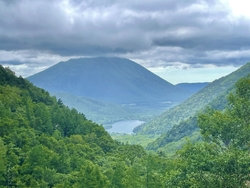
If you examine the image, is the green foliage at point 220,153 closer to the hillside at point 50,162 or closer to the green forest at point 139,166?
the green forest at point 139,166

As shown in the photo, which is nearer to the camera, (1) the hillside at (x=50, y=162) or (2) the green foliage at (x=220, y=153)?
(2) the green foliage at (x=220, y=153)

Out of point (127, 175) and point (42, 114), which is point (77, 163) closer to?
point (127, 175)

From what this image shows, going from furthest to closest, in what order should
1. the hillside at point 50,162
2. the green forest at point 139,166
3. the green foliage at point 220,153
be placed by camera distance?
the hillside at point 50,162 < the green forest at point 139,166 < the green foliage at point 220,153

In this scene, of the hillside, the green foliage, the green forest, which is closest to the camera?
the green foliage

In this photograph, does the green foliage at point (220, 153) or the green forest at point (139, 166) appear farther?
the green forest at point (139, 166)

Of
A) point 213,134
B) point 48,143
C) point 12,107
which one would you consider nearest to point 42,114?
point 12,107

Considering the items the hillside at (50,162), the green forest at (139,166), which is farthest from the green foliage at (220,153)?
the hillside at (50,162)

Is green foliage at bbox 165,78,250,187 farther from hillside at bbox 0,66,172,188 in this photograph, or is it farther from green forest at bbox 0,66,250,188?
hillside at bbox 0,66,172,188

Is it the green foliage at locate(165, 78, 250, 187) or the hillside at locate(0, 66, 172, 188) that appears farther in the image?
the hillside at locate(0, 66, 172, 188)

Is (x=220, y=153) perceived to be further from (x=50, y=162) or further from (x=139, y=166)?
(x=50, y=162)

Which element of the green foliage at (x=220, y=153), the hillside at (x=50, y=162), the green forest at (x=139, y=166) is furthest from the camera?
the hillside at (x=50, y=162)

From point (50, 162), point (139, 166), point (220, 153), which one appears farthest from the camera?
point (139, 166)

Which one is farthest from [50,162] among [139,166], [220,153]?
[220,153]

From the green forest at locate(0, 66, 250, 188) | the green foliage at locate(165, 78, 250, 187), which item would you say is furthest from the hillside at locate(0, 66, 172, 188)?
the green foliage at locate(165, 78, 250, 187)
